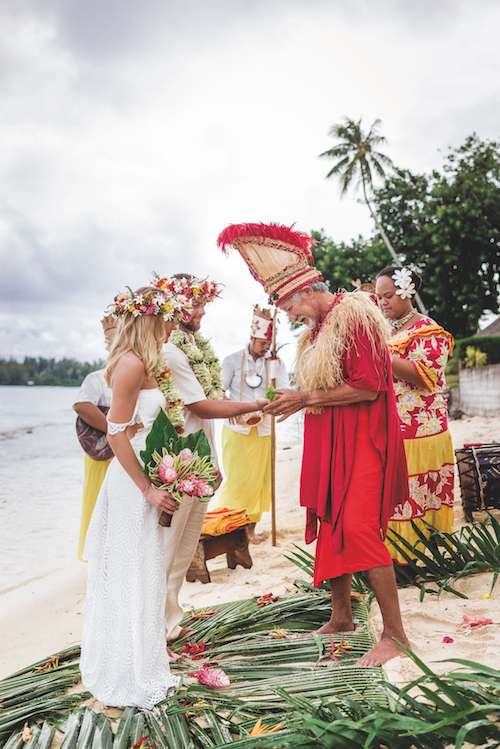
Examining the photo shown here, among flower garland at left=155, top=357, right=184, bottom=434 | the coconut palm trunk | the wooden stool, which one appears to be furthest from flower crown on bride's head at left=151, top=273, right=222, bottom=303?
the coconut palm trunk

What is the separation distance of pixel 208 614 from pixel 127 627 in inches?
41.0

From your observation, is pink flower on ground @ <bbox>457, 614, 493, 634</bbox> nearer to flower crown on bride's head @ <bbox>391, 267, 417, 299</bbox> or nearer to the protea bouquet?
the protea bouquet

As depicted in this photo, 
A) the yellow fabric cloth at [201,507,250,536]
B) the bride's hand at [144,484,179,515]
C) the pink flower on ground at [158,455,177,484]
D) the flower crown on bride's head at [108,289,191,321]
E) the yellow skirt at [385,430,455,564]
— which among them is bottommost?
the yellow fabric cloth at [201,507,250,536]

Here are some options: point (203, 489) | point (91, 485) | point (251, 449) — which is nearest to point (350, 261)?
point (251, 449)

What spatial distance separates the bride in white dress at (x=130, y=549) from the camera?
2619 mm

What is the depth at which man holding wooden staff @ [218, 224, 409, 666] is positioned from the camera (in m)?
2.81

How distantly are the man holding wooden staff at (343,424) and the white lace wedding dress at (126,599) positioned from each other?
2.99ft

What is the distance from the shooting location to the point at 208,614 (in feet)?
11.7

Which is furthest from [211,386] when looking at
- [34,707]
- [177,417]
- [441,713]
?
[441,713]

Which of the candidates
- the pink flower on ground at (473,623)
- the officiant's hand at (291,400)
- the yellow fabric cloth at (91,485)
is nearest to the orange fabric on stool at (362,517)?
the officiant's hand at (291,400)

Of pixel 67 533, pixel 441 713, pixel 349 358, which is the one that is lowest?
pixel 67 533

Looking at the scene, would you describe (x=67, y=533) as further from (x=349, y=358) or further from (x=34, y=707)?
(x=349, y=358)

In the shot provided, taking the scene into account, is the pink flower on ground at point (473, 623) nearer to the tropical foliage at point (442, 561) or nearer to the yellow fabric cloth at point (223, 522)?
the tropical foliage at point (442, 561)

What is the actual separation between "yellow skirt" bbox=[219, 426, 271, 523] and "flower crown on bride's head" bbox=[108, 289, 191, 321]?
3.31m
